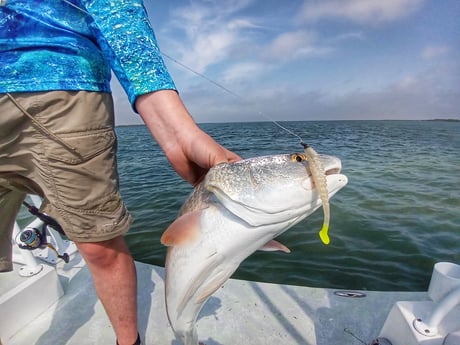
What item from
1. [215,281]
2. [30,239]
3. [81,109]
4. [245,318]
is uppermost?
[81,109]

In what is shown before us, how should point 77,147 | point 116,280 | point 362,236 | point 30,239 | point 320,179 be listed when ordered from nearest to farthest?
point 320,179 → point 77,147 → point 116,280 → point 30,239 → point 362,236

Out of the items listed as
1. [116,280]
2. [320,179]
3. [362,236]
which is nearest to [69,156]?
[116,280]

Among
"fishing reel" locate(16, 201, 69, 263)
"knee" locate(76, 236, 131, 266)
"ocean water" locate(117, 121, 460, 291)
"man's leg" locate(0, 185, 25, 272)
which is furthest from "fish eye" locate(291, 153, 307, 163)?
"ocean water" locate(117, 121, 460, 291)

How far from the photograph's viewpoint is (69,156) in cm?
149

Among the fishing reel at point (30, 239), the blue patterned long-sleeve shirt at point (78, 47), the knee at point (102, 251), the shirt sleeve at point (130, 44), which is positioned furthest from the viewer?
the fishing reel at point (30, 239)

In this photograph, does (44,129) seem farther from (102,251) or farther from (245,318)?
(245,318)

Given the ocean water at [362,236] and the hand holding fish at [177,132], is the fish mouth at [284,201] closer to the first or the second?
the hand holding fish at [177,132]

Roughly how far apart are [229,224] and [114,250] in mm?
822

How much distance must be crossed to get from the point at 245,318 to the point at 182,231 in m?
1.57

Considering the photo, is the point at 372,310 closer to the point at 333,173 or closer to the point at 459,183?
Result: the point at 333,173

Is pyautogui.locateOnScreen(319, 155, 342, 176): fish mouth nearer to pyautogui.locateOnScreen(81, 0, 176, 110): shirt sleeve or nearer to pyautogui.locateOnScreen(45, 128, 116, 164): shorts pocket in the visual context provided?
pyautogui.locateOnScreen(81, 0, 176, 110): shirt sleeve

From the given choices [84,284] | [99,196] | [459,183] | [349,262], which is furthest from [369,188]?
[99,196]

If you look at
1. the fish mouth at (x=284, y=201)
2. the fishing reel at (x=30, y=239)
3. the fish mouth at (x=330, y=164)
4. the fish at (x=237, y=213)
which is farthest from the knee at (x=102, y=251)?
the fishing reel at (x=30, y=239)

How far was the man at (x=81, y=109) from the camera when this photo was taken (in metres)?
1.36
